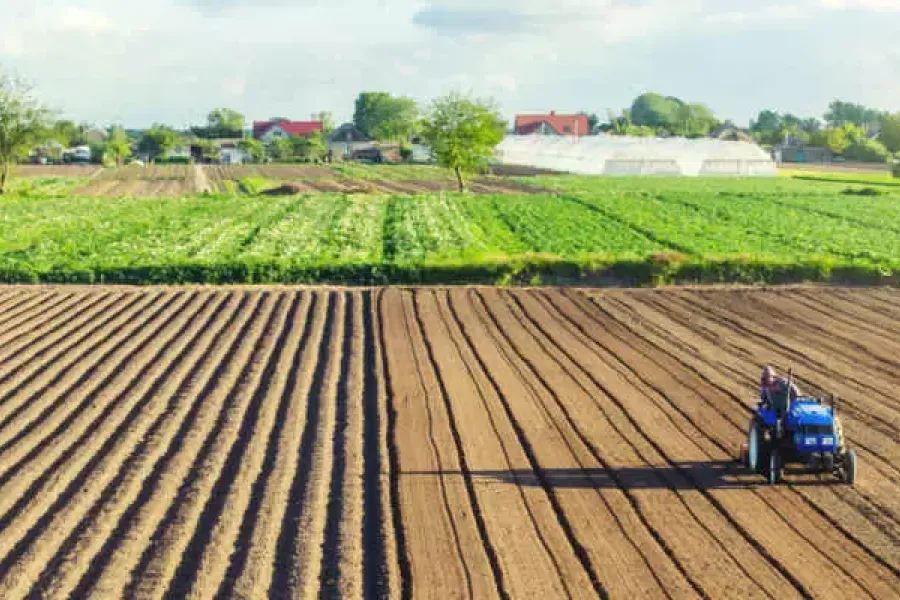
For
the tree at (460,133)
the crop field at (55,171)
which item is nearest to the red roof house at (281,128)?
the crop field at (55,171)

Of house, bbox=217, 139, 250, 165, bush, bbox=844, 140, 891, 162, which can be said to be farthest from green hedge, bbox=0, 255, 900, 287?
house, bbox=217, 139, 250, 165

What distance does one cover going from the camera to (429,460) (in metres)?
14.7

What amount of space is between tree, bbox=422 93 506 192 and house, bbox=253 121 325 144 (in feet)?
276

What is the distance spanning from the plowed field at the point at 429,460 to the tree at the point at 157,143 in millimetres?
102746

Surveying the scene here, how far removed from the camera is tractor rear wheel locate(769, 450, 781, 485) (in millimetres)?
13703

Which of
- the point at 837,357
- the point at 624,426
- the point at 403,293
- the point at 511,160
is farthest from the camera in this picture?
the point at 511,160

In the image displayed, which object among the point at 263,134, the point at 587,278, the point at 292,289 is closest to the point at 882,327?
the point at 587,278

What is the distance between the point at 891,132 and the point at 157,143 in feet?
256

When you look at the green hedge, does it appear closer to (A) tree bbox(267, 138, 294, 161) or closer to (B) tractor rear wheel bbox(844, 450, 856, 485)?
(B) tractor rear wheel bbox(844, 450, 856, 485)

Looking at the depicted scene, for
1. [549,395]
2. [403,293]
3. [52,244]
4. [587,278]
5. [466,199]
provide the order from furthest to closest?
[466,199], [52,244], [587,278], [403,293], [549,395]

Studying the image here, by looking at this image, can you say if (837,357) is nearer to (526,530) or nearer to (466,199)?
(526,530)

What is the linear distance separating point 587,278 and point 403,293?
5.96m

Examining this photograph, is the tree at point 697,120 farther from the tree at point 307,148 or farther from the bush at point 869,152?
the tree at point 307,148

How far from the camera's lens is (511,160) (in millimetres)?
111625
